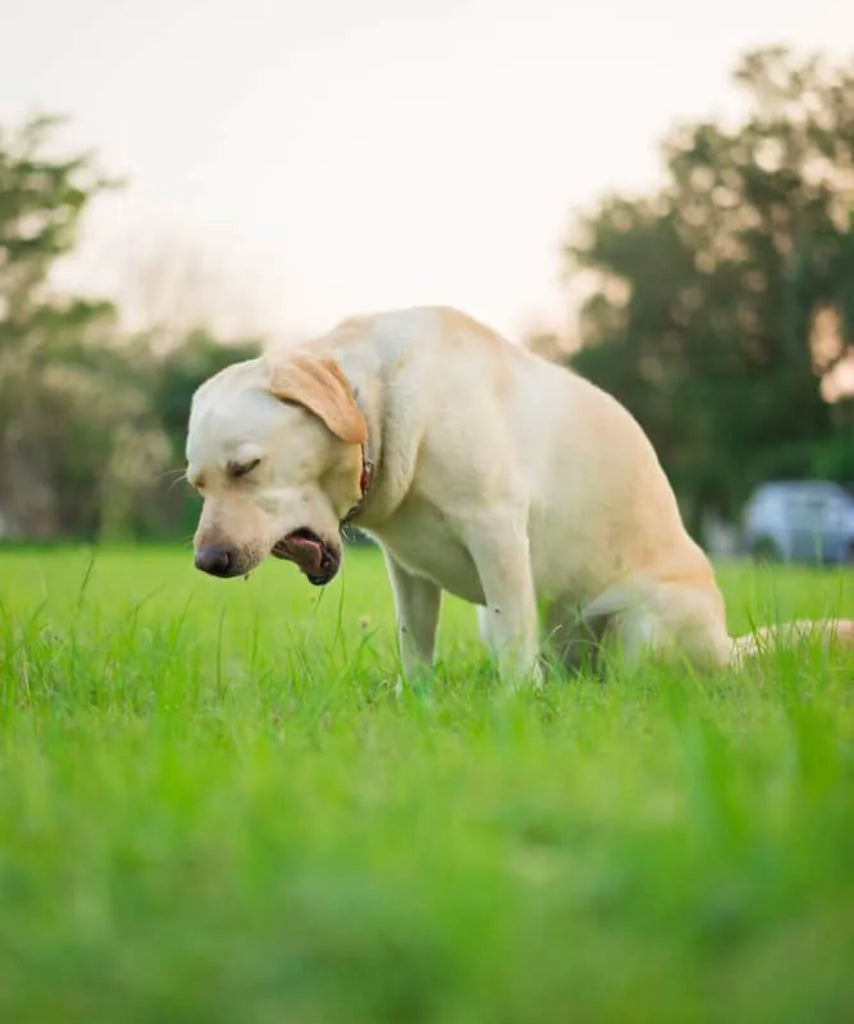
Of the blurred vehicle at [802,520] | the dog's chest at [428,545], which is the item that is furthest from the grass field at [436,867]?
the blurred vehicle at [802,520]

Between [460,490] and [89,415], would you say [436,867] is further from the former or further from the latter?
[89,415]

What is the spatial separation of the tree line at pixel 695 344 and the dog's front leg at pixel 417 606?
101ft

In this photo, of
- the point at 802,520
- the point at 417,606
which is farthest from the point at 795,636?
the point at 802,520

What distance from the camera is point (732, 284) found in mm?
38469

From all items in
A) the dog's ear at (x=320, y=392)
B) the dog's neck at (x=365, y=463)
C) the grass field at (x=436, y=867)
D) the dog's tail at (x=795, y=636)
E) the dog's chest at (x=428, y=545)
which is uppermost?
the dog's ear at (x=320, y=392)

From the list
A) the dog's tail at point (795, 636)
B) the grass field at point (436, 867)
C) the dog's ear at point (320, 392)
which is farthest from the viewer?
the dog's tail at point (795, 636)

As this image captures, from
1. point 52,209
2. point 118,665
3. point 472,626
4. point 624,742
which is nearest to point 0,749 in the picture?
point 118,665

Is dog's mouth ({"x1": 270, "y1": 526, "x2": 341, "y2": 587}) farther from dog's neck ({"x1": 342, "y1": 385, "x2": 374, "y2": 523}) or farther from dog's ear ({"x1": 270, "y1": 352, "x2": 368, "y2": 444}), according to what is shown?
dog's ear ({"x1": 270, "y1": 352, "x2": 368, "y2": 444})

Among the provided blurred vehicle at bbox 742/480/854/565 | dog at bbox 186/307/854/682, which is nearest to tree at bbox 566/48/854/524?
blurred vehicle at bbox 742/480/854/565

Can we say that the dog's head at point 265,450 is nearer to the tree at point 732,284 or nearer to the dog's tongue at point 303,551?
the dog's tongue at point 303,551

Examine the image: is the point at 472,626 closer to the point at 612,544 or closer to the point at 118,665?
the point at 612,544

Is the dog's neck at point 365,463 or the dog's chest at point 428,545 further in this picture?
the dog's chest at point 428,545

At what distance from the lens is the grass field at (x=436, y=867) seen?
143cm

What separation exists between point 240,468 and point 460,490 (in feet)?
2.27
